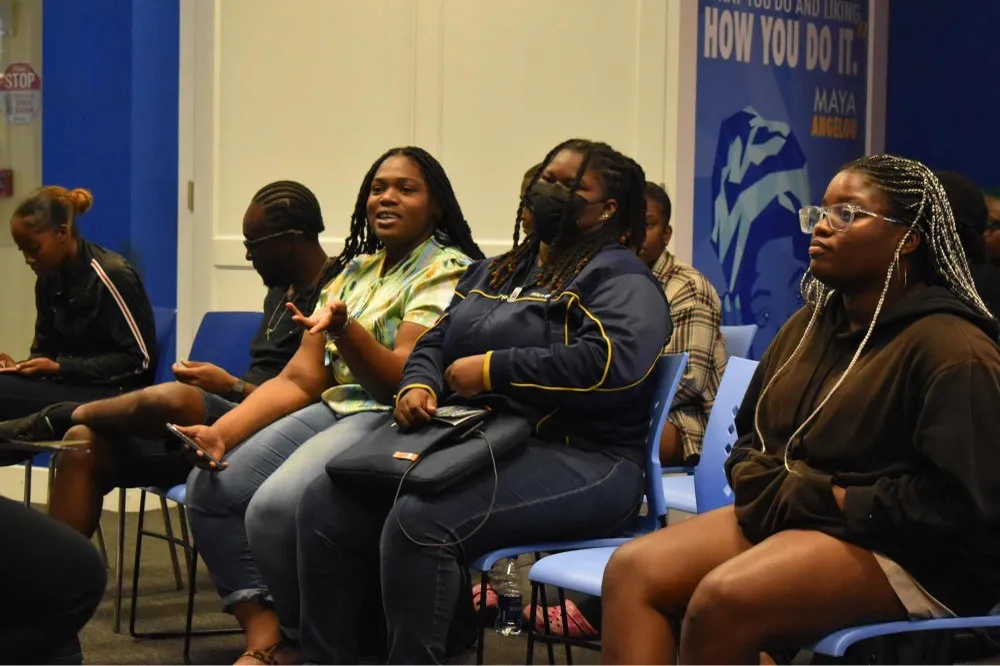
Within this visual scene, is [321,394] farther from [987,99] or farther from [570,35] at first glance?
[987,99]

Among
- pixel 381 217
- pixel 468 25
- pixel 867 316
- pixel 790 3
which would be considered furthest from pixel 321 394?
pixel 790 3

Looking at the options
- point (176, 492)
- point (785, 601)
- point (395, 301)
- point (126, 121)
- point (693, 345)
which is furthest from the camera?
point (126, 121)

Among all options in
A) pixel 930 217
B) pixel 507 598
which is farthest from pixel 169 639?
pixel 930 217

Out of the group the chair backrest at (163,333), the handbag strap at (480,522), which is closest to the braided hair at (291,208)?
the chair backrest at (163,333)

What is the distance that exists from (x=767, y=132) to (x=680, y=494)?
328 centimetres

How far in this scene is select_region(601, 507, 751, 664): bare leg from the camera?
7.84 feet

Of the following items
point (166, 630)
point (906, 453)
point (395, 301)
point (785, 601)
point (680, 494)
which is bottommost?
point (166, 630)

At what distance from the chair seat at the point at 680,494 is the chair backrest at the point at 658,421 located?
0.14 m

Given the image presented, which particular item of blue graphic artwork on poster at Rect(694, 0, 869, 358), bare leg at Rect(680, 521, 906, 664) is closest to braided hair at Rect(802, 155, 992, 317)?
bare leg at Rect(680, 521, 906, 664)

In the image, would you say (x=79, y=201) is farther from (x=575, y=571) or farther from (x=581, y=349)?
(x=575, y=571)

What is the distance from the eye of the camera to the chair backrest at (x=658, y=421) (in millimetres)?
2996

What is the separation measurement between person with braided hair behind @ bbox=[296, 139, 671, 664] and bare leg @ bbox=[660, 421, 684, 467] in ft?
2.44

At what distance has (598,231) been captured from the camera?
325cm

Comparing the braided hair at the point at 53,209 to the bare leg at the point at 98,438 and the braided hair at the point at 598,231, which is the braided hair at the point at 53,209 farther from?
the braided hair at the point at 598,231
